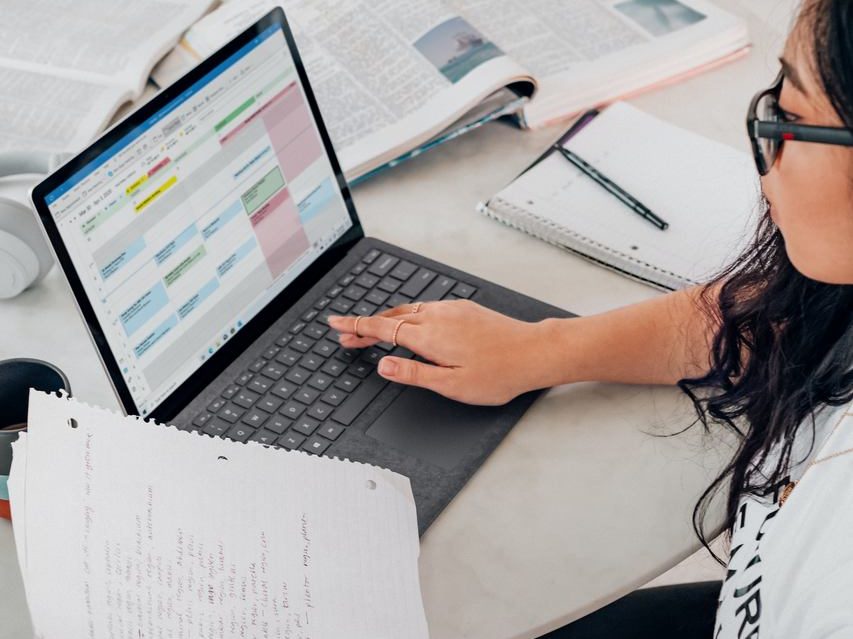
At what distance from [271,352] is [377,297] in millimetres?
119

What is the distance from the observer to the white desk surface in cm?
80

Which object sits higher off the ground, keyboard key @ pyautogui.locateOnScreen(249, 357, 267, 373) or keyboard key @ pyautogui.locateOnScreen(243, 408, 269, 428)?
keyboard key @ pyautogui.locateOnScreen(249, 357, 267, 373)

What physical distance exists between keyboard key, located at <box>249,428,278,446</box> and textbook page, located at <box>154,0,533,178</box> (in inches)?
14.7

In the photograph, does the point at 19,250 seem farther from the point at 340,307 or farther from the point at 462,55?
the point at 462,55

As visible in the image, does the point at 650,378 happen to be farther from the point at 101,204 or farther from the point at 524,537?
the point at 101,204

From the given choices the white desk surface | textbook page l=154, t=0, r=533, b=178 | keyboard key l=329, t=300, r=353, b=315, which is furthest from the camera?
textbook page l=154, t=0, r=533, b=178

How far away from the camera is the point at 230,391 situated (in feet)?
3.06

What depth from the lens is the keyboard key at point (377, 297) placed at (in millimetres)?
1019

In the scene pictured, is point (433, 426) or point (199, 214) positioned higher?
point (199, 214)

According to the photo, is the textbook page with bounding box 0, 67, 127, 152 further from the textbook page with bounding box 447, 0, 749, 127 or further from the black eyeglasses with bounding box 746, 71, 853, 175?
the black eyeglasses with bounding box 746, 71, 853, 175

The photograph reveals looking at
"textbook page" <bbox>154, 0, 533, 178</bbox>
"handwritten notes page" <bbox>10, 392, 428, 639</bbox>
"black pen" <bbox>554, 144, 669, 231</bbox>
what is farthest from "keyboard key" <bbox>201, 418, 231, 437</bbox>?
"black pen" <bbox>554, 144, 669, 231</bbox>

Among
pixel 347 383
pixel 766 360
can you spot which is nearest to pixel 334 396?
pixel 347 383

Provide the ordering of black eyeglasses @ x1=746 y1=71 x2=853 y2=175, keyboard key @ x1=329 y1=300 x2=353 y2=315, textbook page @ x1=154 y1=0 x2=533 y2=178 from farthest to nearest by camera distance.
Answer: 1. textbook page @ x1=154 y1=0 x2=533 y2=178
2. keyboard key @ x1=329 y1=300 x2=353 y2=315
3. black eyeglasses @ x1=746 y1=71 x2=853 y2=175

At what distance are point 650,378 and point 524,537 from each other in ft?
0.64
